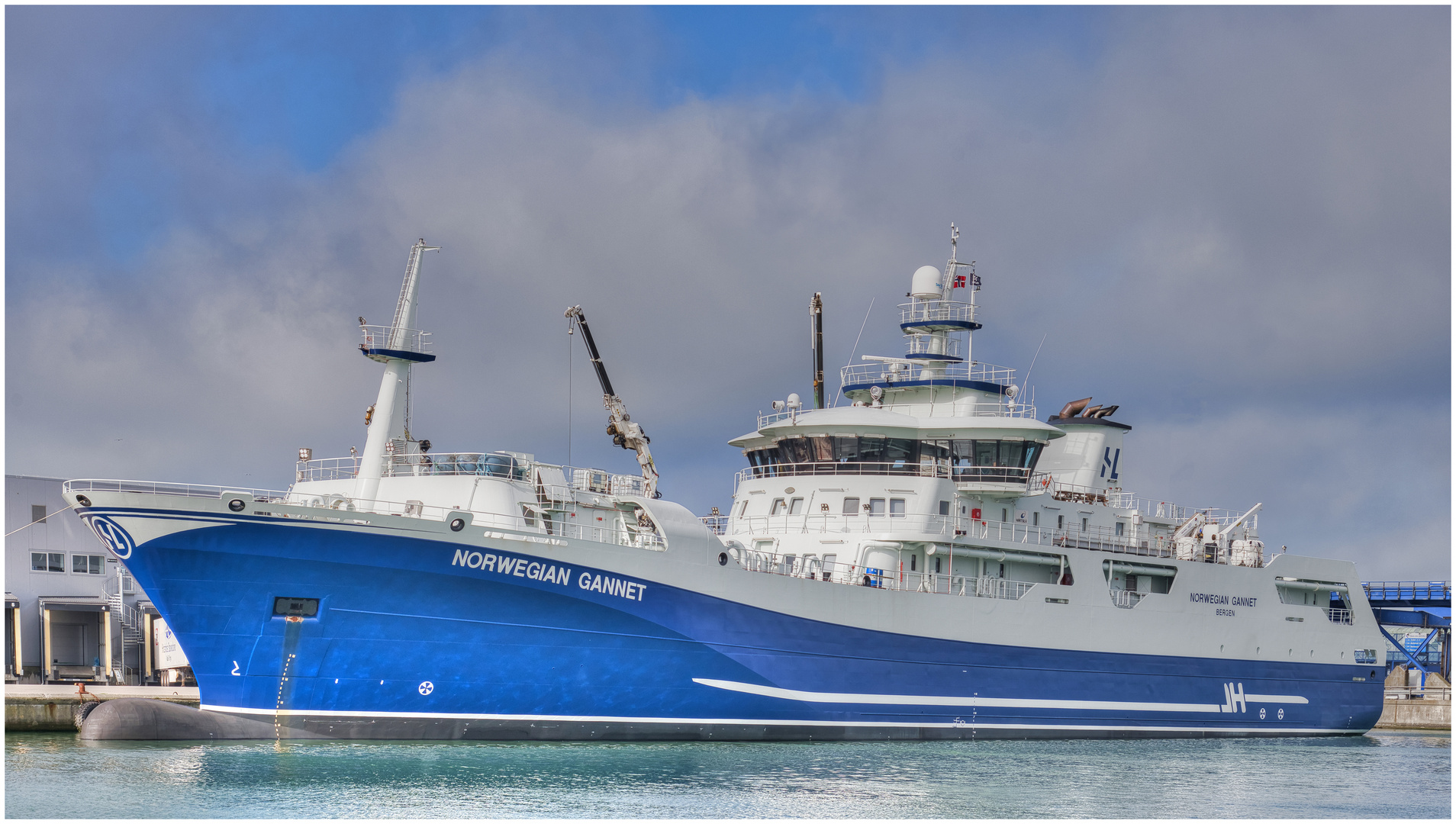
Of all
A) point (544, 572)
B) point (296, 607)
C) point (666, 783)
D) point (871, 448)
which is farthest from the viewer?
point (871, 448)

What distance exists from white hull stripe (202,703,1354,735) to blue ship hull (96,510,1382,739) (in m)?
0.03

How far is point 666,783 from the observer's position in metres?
21.0

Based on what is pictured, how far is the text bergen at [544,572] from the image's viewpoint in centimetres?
2378

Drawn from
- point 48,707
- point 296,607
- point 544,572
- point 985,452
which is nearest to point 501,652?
point 544,572

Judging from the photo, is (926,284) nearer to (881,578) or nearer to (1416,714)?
(881,578)

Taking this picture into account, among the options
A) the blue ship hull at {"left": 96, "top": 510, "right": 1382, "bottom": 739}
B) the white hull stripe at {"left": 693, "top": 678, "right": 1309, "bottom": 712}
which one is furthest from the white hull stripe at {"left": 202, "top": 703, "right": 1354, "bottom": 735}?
the white hull stripe at {"left": 693, "top": 678, "right": 1309, "bottom": 712}

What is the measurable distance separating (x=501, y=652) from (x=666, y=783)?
4.35 m

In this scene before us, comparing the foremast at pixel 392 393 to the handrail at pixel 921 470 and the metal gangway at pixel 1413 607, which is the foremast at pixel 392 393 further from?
the metal gangway at pixel 1413 607

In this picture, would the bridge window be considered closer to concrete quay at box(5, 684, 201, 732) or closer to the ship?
the ship

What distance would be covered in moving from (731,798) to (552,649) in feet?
17.7

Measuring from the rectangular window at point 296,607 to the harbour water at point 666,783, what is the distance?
1995 mm

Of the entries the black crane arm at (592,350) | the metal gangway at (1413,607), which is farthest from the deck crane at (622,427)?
the metal gangway at (1413,607)

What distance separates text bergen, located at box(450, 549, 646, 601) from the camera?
23.8 metres

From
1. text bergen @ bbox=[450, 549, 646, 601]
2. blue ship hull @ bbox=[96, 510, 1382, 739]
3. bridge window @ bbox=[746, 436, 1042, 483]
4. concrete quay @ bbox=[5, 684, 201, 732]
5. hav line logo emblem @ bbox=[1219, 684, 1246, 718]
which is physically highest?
bridge window @ bbox=[746, 436, 1042, 483]
